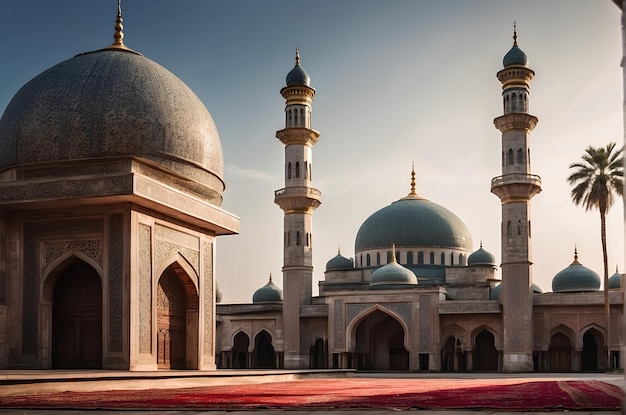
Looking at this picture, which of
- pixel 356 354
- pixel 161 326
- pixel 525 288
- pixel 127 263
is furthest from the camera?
pixel 356 354

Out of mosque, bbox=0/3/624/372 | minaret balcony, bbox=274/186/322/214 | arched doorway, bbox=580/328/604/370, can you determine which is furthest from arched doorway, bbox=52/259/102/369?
arched doorway, bbox=580/328/604/370

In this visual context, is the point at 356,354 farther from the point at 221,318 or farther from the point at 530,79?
the point at 530,79

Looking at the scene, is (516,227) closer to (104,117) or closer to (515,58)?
(515,58)

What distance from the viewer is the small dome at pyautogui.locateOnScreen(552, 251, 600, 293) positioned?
31.9m

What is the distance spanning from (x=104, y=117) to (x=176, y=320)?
3.56 m

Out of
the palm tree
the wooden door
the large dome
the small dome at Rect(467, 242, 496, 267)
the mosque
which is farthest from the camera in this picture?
the small dome at Rect(467, 242, 496, 267)

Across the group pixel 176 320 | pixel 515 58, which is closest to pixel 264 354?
pixel 515 58

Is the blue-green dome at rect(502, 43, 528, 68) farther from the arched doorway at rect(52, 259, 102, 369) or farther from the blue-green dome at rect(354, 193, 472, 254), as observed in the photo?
the arched doorway at rect(52, 259, 102, 369)

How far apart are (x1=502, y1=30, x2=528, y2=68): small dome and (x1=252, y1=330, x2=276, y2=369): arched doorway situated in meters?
13.8

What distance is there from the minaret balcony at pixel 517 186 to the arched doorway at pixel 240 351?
11835mm

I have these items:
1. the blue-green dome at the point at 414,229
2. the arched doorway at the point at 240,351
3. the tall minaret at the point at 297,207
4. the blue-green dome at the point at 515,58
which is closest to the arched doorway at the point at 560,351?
the blue-green dome at the point at 414,229

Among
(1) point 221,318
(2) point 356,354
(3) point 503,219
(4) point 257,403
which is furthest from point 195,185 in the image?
(1) point 221,318

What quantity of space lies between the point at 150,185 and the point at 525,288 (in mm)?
17415

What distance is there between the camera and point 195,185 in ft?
47.0
